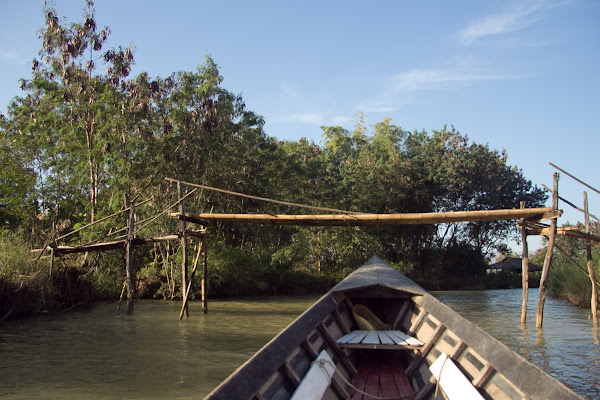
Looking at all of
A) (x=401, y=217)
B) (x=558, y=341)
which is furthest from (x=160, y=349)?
(x=558, y=341)

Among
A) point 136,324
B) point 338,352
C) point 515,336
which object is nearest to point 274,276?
point 136,324

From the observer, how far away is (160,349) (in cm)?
924

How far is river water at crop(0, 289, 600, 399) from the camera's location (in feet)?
21.6

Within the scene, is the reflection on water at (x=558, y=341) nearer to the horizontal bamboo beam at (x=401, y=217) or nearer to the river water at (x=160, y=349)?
the river water at (x=160, y=349)

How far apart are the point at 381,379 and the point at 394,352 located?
104 cm

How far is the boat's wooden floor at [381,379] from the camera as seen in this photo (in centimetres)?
450

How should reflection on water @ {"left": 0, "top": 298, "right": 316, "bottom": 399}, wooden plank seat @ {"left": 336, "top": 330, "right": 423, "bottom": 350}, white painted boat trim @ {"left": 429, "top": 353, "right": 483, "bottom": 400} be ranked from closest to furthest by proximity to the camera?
white painted boat trim @ {"left": 429, "top": 353, "right": 483, "bottom": 400} → wooden plank seat @ {"left": 336, "top": 330, "right": 423, "bottom": 350} → reflection on water @ {"left": 0, "top": 298, "right": 316, "bottom": 399}

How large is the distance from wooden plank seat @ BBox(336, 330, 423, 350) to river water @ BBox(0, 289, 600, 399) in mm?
2100

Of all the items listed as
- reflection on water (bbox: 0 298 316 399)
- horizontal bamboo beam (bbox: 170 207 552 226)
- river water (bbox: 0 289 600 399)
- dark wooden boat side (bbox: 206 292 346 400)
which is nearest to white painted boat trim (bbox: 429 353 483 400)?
dark wooden boat side (bbox: 206 292 346 400)

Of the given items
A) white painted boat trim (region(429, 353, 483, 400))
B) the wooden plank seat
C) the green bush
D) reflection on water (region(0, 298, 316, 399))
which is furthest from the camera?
the green bush

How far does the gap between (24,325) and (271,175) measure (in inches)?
610

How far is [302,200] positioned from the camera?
91.1 ft

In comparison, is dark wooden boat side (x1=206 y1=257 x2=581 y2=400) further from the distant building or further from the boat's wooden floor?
the distant building

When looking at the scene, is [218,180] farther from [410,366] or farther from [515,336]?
[410,366]
